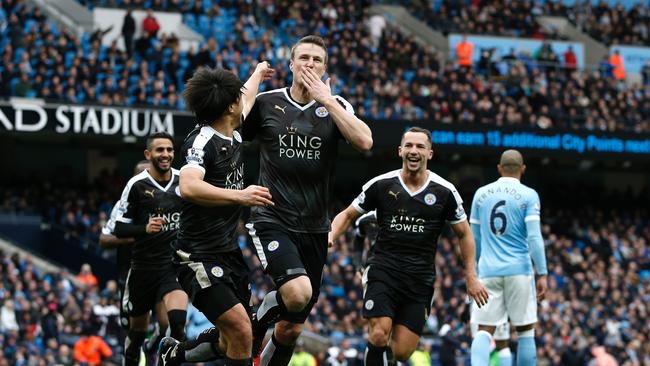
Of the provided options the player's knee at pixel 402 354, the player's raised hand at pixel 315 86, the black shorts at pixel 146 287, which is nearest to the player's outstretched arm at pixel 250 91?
the player's raised hand at pixel 315 86

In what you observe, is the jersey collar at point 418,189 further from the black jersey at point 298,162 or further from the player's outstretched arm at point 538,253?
the black jersey at point 298,162

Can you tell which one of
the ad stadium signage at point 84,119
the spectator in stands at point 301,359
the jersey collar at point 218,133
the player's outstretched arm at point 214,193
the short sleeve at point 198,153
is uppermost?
the ad stadium signage at point 84,119

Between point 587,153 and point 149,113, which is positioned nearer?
point 149,113

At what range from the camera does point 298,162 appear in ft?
30.5

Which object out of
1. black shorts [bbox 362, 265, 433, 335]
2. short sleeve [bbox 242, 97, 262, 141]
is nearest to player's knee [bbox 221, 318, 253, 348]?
short sleeve [bbox 242, 97, 262, 141]

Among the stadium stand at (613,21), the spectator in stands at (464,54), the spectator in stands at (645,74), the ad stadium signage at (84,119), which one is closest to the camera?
the ad stadium signage at (84,119)

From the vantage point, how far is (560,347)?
25672 mm

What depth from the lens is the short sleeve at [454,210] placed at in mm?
10875

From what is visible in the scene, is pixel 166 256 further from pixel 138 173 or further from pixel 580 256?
pixel 580 256

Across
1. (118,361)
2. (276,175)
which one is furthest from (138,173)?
(118,361)

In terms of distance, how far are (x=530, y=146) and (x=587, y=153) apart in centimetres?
215

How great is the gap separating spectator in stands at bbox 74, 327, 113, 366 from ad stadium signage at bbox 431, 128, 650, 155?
14.3 m

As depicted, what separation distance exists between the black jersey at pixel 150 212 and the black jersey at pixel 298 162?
2.72 meters

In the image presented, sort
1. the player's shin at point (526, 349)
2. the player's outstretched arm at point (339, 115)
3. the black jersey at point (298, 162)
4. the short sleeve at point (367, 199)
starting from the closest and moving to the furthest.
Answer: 1. the player's outstretched arm at point (339, 115)
2. the black jersey at point (298, 162)
3. the short sleeve at point (367, 199)
4. the player's shin at point (526, 349)
